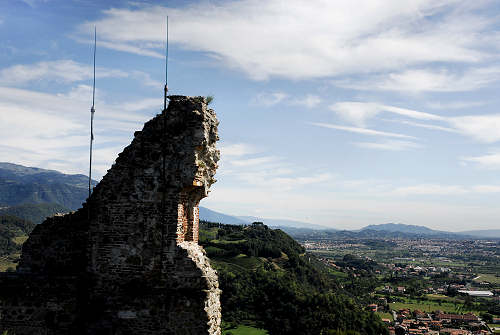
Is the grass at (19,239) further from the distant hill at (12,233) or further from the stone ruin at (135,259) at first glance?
the stone ruin at (135,259)

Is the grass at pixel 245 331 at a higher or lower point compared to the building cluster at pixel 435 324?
higher

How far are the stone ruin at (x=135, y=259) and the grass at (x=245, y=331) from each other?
174 ft

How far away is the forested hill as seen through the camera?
195 feet

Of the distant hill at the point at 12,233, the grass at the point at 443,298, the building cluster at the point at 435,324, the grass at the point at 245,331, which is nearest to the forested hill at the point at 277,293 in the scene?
the grass at the point at 245,331

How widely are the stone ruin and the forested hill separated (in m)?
47.6

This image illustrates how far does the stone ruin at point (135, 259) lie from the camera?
270 inches

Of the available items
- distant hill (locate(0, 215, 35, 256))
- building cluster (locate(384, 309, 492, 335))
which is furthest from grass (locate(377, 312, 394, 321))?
distant hill (locate(0, 215, 35, 256))

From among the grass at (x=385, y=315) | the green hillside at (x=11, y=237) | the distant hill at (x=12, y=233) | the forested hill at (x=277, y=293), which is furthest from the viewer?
the distant hill at (x=12, y=233)

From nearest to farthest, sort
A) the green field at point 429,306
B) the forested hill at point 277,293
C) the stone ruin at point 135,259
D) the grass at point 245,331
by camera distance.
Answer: the stone ruin at point 135,259 → the grass at point 245,331 → the forested hill at point 277,293 → the green field at point 429,306

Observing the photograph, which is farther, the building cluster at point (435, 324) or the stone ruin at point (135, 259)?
the building cluster at point (435, 324)

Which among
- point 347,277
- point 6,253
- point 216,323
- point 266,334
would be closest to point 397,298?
point 347,277

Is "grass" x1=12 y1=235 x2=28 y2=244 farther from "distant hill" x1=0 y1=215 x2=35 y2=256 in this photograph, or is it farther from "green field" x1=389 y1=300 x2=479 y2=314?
"green field" x1=389 y1=300 x2=479 y2=314

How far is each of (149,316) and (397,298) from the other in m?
112

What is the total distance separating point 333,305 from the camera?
6206 centimetres
